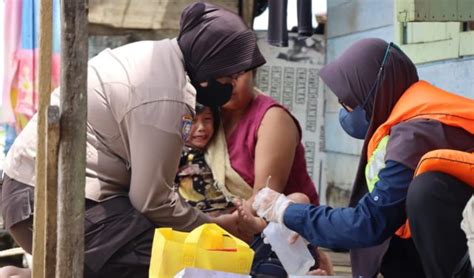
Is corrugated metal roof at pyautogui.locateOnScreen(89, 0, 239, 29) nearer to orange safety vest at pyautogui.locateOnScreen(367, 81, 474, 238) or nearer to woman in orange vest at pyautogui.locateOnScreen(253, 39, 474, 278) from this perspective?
woman in orange vest at pyautogui.locateOnScreen(253, 39, 474, 278)

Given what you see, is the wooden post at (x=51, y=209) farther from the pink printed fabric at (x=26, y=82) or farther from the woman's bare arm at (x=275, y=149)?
the pink printed fabric at (x=26, y=82)

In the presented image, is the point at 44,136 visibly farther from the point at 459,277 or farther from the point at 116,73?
the point at 459,277

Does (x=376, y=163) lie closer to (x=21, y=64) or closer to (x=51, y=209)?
(x=51, y=209)

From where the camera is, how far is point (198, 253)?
3.08 meters

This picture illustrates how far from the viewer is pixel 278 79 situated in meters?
7.73

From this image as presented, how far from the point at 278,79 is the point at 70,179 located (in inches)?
203

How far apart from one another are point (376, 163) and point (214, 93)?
80 centimetres

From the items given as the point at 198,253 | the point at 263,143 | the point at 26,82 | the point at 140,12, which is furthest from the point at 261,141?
the point at 140,12

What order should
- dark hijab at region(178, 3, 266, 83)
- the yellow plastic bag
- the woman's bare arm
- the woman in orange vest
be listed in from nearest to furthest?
1. the woman in orange vest
2. the yellow plastic bag
3. dark hijab at region(178, 3, 266, 83)
4. the woman's bare arm

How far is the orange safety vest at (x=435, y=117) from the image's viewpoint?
288 centimetres

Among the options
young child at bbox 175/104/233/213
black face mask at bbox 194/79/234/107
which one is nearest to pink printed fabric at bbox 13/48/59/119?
young child at bbox 175/104/233/213

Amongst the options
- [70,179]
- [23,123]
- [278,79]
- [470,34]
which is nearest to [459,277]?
[70,179]

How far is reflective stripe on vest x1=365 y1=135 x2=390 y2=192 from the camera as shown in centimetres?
319

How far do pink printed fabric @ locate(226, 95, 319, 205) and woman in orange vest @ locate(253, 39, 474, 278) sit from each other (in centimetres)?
62
